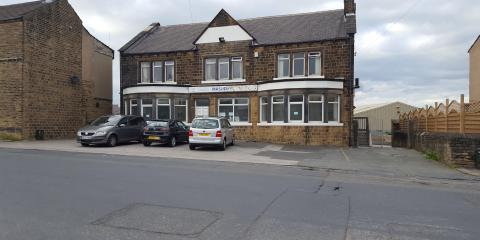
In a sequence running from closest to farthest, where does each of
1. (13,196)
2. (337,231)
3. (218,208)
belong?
(337,231), (218,208), (13,196)

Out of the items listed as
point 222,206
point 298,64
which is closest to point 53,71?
point 298,64

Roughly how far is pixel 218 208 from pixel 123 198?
190cm

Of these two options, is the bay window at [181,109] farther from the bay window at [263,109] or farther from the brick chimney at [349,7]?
the brick chimney at [349,7]

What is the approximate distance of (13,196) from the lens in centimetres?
Answer: 711

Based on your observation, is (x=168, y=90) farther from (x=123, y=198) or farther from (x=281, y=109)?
(x=123, y=198)

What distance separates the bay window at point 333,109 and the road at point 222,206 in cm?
1245

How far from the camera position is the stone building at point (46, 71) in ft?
74.1

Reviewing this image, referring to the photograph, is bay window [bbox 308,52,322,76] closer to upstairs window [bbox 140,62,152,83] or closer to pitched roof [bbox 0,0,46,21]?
upstairs window [bbox 140,62,152,83]

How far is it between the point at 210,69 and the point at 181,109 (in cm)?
349

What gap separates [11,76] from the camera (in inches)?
893

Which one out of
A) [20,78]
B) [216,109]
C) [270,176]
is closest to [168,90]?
[216,109]

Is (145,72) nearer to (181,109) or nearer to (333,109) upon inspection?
(181,109)

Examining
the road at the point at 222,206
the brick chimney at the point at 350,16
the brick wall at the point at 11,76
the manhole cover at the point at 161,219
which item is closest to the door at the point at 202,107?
the brick chimney at the point at 350,16

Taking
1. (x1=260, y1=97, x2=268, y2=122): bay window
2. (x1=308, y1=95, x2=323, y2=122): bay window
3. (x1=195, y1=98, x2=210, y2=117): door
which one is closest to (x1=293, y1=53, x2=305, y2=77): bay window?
(x1=308, y1=95, x2=323, y2=122): bay window
